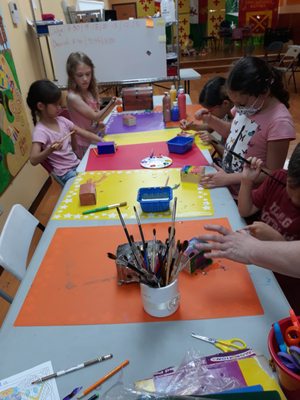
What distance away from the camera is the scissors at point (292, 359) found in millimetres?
591

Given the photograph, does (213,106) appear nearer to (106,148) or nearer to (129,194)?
(106,148)

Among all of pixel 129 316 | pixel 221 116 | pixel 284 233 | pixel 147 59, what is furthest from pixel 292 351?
pixel 147 59

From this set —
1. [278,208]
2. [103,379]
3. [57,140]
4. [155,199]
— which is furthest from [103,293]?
[57,140]

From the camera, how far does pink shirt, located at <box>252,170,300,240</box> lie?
3.74 feet

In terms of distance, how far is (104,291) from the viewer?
0.91m

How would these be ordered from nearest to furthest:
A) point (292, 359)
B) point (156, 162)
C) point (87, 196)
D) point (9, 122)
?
point (292, 359), point (87, 196), point (156, 162), point (9, 122)

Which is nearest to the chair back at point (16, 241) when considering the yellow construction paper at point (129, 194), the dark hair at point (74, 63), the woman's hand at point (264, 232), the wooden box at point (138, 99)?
the yellow construction paper at point (129, 194)

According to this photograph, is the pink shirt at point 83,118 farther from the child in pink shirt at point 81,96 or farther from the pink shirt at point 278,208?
the pink shirt at point 278,208

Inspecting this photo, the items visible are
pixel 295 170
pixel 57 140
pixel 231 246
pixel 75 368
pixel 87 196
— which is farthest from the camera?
pixel 57 140

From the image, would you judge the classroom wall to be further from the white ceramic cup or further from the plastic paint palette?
the white ceramic cup

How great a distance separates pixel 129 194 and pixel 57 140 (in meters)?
0.89

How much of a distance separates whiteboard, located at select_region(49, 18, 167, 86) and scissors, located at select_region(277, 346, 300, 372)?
343 centimetres

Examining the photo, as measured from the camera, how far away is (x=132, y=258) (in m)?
0.85

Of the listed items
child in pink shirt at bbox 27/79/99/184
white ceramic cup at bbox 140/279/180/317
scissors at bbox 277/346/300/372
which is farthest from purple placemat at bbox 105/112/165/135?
scissors at bbox 277/346/300/372
